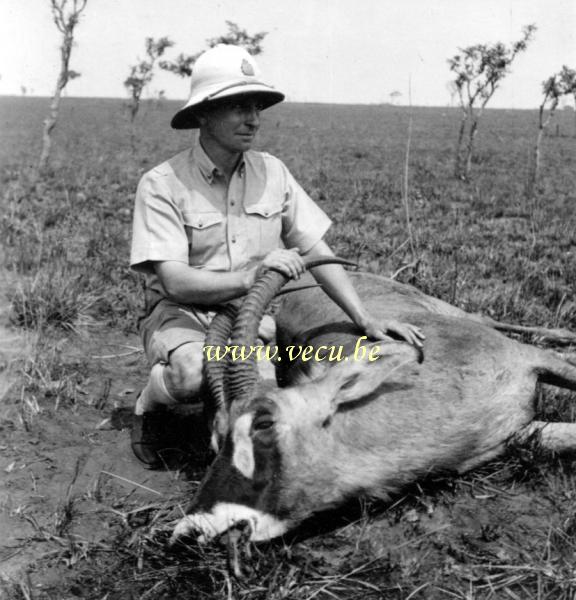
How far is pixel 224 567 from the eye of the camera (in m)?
3.06

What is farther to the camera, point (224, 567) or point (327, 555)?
point (327, 555)

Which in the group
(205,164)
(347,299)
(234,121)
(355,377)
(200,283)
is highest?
(234,121)

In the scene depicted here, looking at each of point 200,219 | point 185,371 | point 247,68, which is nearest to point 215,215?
point 200,219

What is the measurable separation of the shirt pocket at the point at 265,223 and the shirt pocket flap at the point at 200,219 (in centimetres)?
22

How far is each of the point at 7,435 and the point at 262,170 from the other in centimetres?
232

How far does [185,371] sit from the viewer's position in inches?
159

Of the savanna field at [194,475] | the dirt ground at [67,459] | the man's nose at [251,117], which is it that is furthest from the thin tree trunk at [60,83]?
the man's nose at [251,117]

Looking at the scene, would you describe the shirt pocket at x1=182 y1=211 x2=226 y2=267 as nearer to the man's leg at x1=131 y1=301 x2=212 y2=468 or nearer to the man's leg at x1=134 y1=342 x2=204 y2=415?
the man's leg at x1=131 y1=301 x2=212 y2=468

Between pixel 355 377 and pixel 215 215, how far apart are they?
57.1 inches

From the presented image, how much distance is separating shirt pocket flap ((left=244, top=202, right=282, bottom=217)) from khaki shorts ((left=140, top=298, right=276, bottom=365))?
69cm

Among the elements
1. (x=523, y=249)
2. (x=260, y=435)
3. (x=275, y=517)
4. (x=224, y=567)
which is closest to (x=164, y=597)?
(x=224, y=567)

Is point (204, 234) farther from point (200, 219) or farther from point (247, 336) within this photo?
point (247, 336)

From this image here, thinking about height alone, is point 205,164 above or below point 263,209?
above

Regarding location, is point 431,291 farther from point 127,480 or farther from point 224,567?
point 224,567
